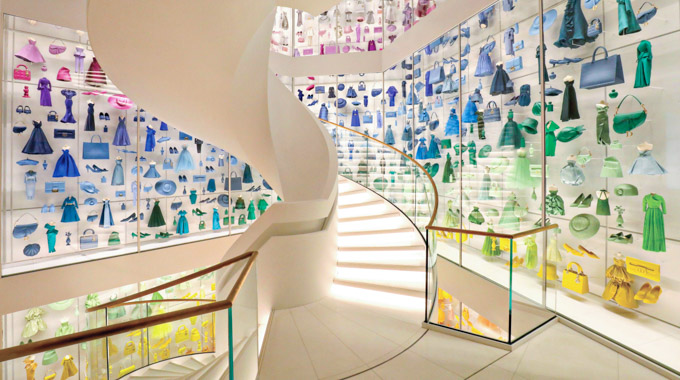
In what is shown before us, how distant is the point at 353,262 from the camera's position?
4.66 m

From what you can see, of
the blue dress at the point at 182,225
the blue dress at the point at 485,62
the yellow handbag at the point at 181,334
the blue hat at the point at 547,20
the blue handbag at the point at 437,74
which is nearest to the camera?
the yellow handbag at the point at 181,334

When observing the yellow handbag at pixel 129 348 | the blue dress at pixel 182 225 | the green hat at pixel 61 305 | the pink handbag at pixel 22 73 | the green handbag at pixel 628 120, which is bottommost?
the green hat at pixel 61 305

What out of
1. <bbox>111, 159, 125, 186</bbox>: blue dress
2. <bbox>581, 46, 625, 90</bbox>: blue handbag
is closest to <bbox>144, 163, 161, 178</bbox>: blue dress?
<bbox>111, 159, 125, 186</bbox>: blue dress

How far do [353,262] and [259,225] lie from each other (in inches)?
56.6

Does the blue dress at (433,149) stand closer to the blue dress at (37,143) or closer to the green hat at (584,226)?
the green hat at (584,226)

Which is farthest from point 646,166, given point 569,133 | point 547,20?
point 547,20

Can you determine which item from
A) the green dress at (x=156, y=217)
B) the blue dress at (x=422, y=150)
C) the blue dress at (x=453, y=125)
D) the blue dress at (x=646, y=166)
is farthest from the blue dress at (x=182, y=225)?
the blue dress at (x=646, y=166)

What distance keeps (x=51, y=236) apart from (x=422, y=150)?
22.6 feet

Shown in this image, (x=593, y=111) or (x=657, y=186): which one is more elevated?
(x=593, y=111)

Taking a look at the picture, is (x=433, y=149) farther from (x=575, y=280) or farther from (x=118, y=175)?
(x=118, y=175)

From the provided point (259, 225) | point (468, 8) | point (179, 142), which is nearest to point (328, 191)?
point (259, 225)

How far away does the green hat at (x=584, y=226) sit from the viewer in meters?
3.74

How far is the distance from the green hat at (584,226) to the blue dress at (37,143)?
7724mm

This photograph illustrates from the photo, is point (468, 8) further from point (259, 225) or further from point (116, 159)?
point (116, 159)
